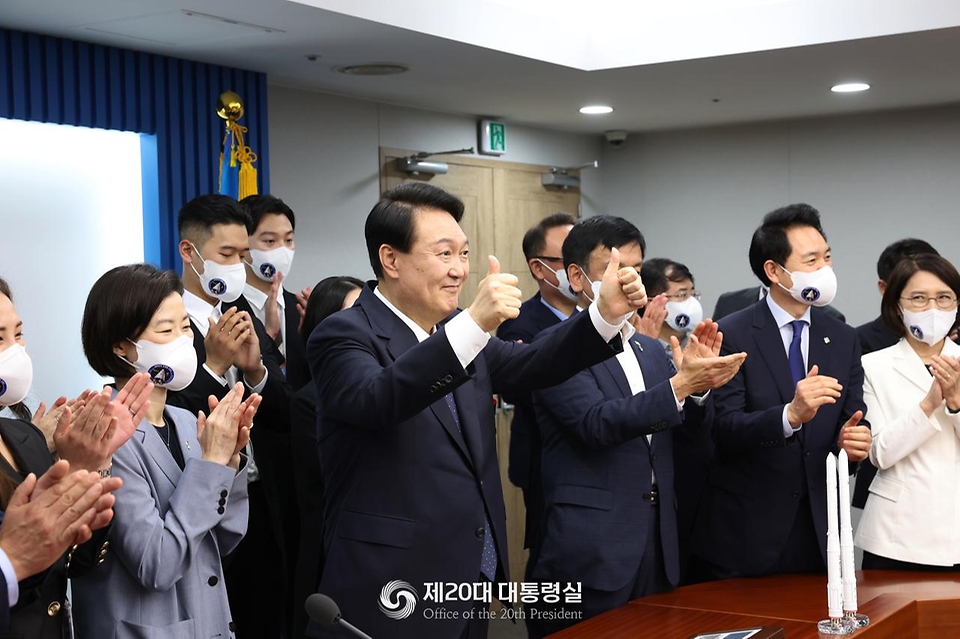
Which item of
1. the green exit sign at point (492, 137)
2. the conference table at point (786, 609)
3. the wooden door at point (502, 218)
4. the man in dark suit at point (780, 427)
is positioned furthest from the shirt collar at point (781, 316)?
the green exit sign at point (492, 137)

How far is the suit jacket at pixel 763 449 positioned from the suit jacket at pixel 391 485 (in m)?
1.05

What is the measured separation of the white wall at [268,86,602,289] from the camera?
5480mm

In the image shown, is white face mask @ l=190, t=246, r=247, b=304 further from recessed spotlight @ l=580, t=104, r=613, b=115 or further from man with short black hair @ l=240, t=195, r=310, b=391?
recessed spotlight @ l=580, t=104, r=613, b=115

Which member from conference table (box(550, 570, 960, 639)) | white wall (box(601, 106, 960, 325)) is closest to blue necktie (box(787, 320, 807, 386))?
conference table (box(550, 570, 960, 639))

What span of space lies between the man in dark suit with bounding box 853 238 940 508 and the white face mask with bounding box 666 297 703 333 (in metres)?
0.72

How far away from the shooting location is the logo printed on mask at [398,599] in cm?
242

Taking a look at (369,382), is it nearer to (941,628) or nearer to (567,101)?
(941,628)

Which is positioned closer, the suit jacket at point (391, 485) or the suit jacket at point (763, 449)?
the suit jacket at point (391, 485)

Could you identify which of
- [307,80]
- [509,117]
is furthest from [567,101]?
[307,80]

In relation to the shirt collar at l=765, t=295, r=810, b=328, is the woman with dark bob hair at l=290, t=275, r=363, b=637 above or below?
below

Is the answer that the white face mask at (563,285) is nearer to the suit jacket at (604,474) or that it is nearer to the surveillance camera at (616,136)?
the suit jacket at (604,474)

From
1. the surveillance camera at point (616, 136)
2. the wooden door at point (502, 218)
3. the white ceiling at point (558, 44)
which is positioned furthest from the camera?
the surveillance camera at point (616, 136)

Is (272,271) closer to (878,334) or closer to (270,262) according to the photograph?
(270,262)

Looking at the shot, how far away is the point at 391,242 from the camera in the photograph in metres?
2.56
